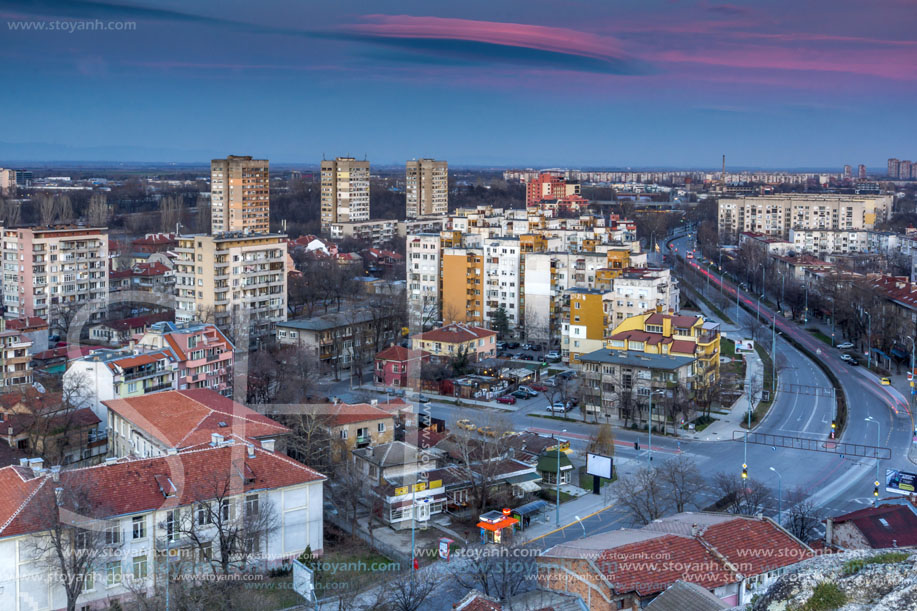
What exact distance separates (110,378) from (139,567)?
17.2 feet

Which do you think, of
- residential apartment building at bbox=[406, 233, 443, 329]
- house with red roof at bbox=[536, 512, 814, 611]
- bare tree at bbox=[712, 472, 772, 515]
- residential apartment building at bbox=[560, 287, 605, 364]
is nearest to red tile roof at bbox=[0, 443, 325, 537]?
house with red roof at bbox=[536, 512, 814, 611]

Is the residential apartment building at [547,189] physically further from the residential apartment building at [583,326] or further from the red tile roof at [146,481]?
the red tile roof at [146,481]

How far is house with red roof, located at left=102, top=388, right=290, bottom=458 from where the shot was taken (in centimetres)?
968

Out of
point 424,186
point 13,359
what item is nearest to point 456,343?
point 13,359

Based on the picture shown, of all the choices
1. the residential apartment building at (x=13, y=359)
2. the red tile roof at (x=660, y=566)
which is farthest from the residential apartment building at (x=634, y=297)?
the red tile roof at (x=660, y=566)

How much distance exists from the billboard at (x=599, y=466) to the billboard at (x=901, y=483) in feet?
10.9

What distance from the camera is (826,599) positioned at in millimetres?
3219

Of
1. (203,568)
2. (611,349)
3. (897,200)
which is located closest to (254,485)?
(203,568)

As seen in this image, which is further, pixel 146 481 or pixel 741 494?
pixel 741 494

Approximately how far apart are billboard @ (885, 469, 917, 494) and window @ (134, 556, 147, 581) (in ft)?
27.6

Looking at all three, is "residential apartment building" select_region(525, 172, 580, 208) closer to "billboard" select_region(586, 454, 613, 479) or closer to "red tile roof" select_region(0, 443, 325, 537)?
"billboard" select_region(586, 454, 613, 479)

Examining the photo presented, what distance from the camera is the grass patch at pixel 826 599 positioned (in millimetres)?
3195

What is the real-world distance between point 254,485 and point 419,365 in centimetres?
863

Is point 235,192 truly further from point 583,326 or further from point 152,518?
point 152,518
